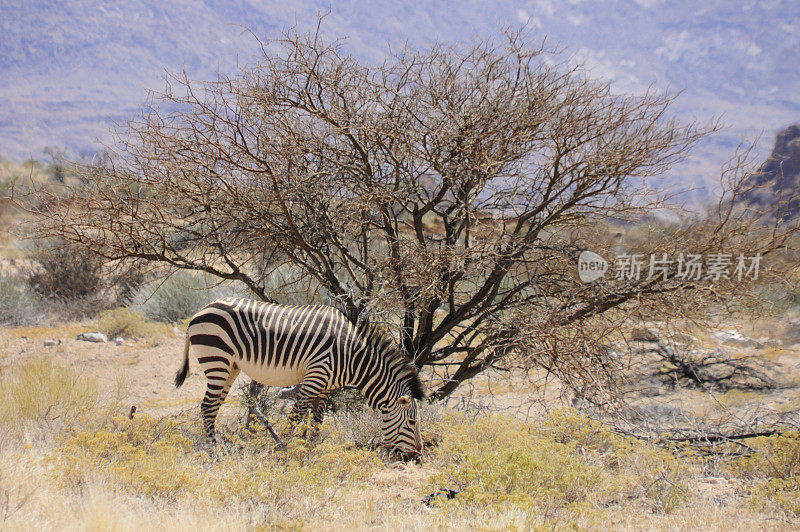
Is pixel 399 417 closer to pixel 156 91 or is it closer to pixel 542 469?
pixel 542 469

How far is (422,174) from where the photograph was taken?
717 centimetres

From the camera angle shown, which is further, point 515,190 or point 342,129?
point 515,190

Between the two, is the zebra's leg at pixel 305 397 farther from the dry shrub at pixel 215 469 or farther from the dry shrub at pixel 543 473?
the dry shrub at pixel 543 473

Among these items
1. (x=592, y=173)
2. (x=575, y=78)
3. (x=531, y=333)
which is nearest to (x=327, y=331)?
(x=531, y=333)

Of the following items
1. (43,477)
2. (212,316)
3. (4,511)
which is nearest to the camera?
(4,511)

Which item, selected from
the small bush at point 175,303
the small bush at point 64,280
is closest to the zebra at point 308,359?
the small bush at point 175,303

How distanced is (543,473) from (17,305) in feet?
45.2

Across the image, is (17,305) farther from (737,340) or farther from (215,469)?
(737,340)

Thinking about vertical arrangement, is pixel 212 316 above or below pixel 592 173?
below

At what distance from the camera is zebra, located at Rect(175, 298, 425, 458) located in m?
5.92

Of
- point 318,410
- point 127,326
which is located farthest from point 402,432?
point 127,326

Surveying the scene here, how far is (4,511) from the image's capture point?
11.7 ft

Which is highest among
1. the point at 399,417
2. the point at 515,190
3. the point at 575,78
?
the point at 575,78

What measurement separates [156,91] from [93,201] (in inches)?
55.1
